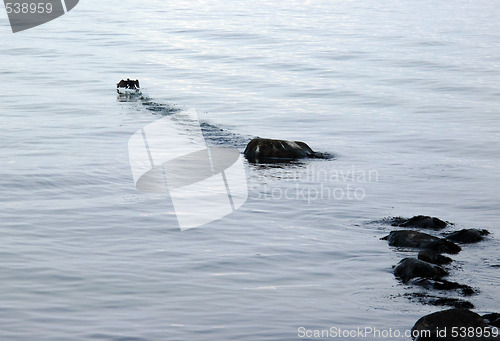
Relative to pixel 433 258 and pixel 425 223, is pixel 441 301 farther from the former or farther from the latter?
pixel 425 223

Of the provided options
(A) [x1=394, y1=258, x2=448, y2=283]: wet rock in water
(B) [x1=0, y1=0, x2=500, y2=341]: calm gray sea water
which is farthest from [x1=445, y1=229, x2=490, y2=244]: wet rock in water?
(A) [x1=394, y1=258, x2=448, y2=283]: wet rock in water

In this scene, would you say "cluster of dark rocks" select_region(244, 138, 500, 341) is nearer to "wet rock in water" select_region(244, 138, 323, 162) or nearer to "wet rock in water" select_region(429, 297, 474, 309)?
"wet rock in water" select_region(429, 297, 474, 309)

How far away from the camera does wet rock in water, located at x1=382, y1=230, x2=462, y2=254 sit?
426 inches

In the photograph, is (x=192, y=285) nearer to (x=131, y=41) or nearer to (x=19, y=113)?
(x=19, y=113)

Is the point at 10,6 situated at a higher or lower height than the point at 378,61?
higher

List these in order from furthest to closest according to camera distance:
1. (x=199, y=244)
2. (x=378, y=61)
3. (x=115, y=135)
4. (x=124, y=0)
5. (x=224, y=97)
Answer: (x=124, y=0) → (x=378, y=61) → (x=224, y=97) → (x=115, y=135) → (x=199, y=244)

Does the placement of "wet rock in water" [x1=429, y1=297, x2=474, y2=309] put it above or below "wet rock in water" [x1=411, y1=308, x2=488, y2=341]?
below

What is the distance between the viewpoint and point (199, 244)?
1124cm

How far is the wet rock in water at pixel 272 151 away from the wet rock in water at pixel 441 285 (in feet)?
22.4

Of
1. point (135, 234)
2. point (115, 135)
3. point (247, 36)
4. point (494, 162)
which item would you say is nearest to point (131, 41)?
point (247, 36)

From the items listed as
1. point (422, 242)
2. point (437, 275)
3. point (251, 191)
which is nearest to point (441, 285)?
point (437, 275)

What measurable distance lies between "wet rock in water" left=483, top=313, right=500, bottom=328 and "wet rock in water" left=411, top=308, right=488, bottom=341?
468mm

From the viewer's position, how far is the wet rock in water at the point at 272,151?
1622cm

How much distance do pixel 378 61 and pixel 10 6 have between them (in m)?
34.9
